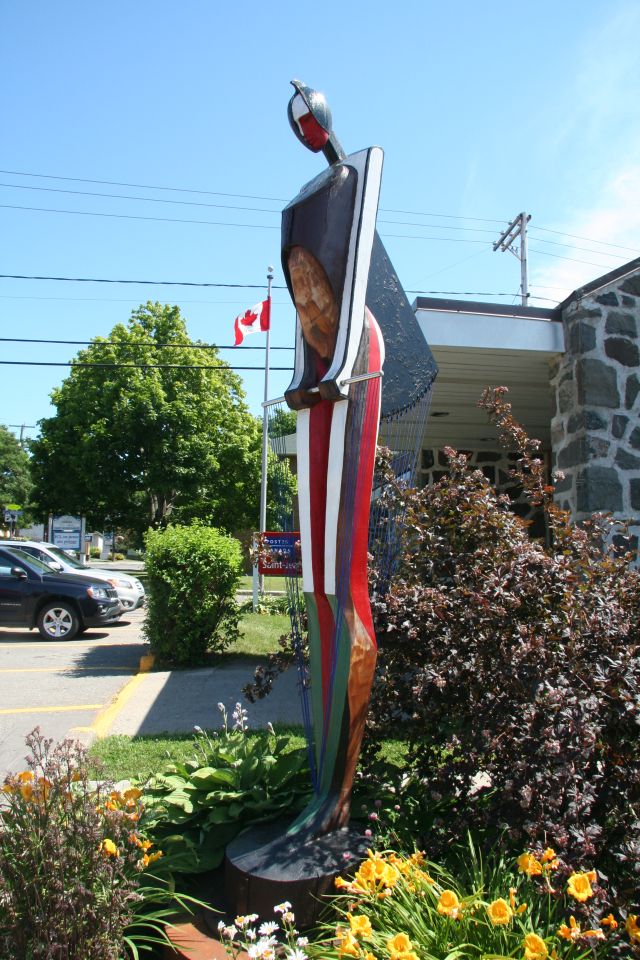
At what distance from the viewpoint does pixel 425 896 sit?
98.5 inches

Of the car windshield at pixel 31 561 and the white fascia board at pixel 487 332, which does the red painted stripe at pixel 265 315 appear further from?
the white fascia board at pixel 487 332

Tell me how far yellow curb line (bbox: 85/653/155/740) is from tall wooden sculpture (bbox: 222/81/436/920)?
3736 millimetres

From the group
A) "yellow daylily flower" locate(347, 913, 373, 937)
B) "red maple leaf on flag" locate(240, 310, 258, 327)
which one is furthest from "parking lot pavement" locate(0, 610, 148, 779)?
"red maple leaf on flag" locate(240, 310, 258, 327)

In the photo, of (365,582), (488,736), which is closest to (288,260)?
(365,582)

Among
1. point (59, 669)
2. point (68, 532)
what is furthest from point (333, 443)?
point (68, 532)

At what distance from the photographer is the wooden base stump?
2.72 m

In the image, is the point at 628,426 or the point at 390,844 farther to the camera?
the point at 628,426

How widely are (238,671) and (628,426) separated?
5.40m

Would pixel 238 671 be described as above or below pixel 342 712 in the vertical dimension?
below

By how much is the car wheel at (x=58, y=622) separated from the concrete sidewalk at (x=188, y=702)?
12.4 ft

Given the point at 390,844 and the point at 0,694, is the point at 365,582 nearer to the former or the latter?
the point at 390,844

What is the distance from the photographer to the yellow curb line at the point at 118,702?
21.5 feet

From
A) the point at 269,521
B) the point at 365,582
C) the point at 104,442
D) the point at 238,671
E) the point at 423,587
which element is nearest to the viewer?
the point at 365,582

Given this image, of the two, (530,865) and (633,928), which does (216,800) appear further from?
(633,928)
